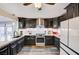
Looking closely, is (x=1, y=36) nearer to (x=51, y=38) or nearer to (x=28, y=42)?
(x=28, y=42)

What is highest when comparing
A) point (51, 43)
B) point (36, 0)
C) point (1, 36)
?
point (36, 0)

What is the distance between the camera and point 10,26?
8.20 m

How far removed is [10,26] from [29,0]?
749 centimetres

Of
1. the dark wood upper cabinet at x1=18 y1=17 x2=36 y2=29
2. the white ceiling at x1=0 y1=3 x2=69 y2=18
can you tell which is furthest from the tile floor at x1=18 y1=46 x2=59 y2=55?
the dark wood upper cabinet at x1=18 y1=17 x2=36 y2=29

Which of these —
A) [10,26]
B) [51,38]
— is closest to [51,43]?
[51,38]

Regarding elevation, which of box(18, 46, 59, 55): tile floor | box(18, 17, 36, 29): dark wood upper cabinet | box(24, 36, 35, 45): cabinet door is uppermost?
box(18, 17, 36, 29): dark wood upper cabinet

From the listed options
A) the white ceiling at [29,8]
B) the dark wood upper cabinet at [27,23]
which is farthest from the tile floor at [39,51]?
the dark wood upper cabinet at [27,23]

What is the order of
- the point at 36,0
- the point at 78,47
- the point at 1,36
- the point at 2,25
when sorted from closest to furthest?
1. the point at 36,0
2. the point at 78,47
3. the point at 1,36
4. the point at 2,25

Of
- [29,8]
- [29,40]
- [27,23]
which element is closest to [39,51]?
[29,8]

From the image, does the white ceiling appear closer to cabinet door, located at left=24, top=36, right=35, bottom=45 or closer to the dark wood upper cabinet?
the dark wood upper cabinet

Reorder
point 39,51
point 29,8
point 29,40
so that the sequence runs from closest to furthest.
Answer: point 29,8 < point 39,51 < point 29,40

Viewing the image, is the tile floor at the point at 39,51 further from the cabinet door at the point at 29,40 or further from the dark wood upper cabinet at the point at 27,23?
the dark wood upper cabinet at the point at 27,23

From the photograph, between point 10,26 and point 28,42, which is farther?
point 28,42

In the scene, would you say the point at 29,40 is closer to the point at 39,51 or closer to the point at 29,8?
the point at 39,51
